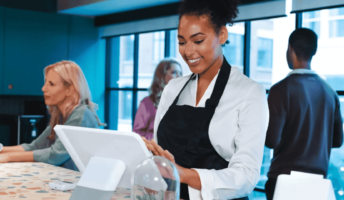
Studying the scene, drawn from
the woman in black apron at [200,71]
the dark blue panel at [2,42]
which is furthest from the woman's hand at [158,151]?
the dark blue panel at [2,42]

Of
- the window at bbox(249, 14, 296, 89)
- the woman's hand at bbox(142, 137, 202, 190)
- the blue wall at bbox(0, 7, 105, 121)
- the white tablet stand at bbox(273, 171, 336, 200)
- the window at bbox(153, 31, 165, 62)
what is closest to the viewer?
the white tablet stand at bbox(273, 171, 336, 200)

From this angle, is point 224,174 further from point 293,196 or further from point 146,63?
point 146,63

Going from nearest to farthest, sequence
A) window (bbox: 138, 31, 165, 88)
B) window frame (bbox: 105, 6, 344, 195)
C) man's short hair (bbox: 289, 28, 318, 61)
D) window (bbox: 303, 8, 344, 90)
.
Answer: man's short hair (bbox: 289, 28, 318, 61), window (bbox: 303, 8, 344, 90), window frame (bbox: 105, 6, 344, 195), window (bbox: 138, 31, 165, 88)

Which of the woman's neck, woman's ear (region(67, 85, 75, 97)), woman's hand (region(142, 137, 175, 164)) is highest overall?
the woman's neck

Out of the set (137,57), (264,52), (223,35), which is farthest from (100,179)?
(137,57)

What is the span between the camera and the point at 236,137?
1371 millimetres

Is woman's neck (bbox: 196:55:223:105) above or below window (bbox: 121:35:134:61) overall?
below

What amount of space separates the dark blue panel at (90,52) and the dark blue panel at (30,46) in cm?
14

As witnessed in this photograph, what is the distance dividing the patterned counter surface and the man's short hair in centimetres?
137

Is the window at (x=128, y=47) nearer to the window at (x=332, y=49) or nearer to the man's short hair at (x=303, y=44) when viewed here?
the window at (x=332, y=49)

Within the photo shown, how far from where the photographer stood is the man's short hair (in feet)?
7.59

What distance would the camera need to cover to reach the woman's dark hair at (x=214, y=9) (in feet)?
4.71

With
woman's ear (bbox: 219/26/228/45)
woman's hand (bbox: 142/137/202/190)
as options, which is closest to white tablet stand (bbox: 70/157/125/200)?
woman's hand (bbox: 142/137/202/190)

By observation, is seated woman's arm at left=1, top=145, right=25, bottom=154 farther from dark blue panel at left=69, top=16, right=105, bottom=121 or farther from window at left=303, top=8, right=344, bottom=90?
dark blue panel at left=69, top=16, right=105, bottom=121
